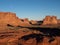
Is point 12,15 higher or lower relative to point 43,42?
higher

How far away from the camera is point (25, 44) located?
17.2 metres

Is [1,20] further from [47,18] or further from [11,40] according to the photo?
[11,40]

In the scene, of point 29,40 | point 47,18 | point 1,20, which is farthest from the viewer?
point 47,18

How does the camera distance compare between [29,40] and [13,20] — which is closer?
[29,40]

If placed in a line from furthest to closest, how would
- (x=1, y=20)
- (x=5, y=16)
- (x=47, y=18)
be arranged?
(x=47, y=18) → (x=5, y=16) → (x=1, y=20)

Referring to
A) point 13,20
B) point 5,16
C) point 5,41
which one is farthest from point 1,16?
point 5,41

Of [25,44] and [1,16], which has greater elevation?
[1,16]

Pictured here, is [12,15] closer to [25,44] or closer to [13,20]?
[13,20]

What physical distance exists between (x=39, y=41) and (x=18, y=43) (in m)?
2.81

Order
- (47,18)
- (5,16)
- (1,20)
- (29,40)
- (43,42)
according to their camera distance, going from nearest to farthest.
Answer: (43,42) → (29,40) → (1,20) → (5,16) → (47,18)

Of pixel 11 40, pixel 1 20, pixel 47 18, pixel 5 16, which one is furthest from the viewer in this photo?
pixel 47 18

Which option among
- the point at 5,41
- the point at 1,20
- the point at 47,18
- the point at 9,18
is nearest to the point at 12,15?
the point at 9,18

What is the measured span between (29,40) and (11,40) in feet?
9.54

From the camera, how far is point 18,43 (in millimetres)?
18234
